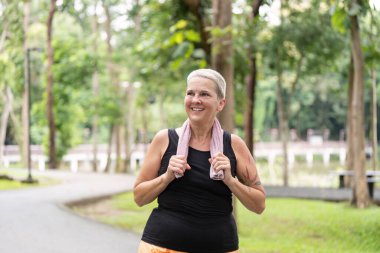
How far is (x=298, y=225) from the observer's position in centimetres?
1359

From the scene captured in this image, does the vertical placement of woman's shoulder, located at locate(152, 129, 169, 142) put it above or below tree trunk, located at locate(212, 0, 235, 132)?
below

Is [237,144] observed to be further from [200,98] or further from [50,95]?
[50,95]

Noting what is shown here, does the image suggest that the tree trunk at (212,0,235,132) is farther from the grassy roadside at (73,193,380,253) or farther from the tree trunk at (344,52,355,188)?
the tree trunk at (344,52,355,188)

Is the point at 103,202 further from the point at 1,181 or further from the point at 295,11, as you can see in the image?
the point at 295,11

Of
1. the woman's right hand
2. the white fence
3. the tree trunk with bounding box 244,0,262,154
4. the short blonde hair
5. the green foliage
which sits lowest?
the white fence

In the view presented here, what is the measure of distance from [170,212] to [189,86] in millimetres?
575

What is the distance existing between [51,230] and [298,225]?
15.8 feet

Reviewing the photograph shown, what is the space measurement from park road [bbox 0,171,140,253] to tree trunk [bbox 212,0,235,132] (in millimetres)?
2455

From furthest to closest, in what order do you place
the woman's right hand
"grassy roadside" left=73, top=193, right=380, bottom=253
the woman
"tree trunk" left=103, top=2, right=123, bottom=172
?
"tree trunk" left=103, top=2, right=123, bottom=172 < "grassy roadside" left=73, top=193, right=380, bottom=253 < the woman < the woman's right hand

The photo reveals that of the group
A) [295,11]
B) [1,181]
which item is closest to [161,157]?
[1,181]

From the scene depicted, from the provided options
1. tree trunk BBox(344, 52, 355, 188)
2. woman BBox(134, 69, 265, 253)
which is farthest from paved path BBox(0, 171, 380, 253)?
woman BBox(134, 69, 265, 253)

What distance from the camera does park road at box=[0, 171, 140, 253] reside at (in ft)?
31.8

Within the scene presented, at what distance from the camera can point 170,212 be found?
3.24m

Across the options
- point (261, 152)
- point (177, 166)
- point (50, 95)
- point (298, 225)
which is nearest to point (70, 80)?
point (50, 95)
